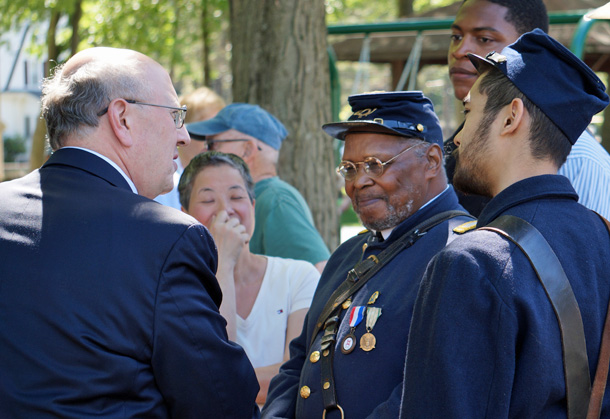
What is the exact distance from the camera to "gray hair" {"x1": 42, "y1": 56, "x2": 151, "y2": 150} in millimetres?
2268

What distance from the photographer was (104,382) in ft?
6.45

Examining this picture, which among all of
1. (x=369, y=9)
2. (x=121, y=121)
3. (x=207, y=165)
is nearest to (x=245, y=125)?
(x=207, y=165)

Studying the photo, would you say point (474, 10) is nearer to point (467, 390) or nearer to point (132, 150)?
point (132, 150)

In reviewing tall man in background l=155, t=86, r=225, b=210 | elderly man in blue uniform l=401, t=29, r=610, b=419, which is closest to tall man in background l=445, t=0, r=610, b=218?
elderly man in blue uniform l=401, t=29, r=610, b=419

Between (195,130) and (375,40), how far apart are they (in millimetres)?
6589

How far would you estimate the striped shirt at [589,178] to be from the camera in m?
3.06

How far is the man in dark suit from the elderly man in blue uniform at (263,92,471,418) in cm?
46

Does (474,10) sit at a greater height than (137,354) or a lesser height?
greater

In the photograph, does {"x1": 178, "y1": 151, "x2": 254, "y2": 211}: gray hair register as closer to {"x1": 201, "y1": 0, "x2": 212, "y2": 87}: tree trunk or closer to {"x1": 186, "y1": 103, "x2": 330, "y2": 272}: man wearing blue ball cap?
{"x1": 186, "y1": 103, "x2": 330, "y2": 272}: man wearing blue ball cap

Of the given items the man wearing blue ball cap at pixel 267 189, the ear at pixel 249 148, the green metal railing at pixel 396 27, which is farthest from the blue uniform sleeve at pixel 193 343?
the green metal railing at pixel 396 27

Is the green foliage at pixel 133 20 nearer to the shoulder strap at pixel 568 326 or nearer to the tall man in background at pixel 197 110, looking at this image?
the tall man in background at pixel 197 110

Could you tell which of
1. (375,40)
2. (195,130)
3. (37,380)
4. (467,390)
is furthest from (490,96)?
(375,40)

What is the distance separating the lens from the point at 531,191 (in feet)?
6.17

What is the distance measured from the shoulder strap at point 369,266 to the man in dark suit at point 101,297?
2.10ft
